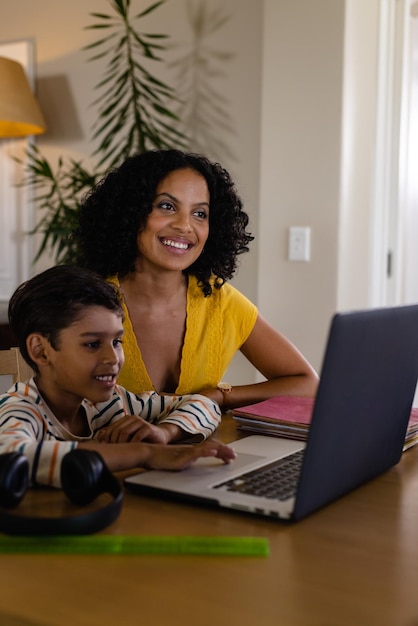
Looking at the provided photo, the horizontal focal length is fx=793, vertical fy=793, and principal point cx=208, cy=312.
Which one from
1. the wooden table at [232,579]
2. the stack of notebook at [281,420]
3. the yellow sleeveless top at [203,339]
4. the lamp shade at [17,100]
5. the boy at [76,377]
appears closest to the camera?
the wooden table at [232,579]

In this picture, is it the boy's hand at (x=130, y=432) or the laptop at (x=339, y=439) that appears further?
the boy's hand at (x=130, y=432)

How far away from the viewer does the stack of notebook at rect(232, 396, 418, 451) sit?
128 centimetres

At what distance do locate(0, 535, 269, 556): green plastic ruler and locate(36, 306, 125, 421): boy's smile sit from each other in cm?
39

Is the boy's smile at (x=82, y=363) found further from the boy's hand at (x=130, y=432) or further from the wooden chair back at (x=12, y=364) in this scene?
the wooden chair back at (x=12, y=364)

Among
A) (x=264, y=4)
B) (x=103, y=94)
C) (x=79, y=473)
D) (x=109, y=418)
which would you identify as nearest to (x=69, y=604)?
(x=79, y=473)

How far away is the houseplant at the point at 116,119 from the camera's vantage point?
304cm

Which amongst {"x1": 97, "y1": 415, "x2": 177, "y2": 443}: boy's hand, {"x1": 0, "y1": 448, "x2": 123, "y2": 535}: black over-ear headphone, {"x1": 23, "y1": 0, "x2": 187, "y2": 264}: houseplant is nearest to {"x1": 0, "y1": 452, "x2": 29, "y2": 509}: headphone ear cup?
{"x1": 0, "y1": 448, "x2": 123, "y2": 535}: black over-ear headphone

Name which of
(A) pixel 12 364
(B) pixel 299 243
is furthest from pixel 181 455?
(B) pixel 299 243

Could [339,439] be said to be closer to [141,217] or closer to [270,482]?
[270,482]

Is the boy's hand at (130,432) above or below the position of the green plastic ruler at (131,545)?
above

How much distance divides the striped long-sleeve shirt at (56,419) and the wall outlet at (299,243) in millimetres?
1342

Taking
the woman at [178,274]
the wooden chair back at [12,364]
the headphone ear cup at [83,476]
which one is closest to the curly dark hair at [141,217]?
the woman at [178,274]

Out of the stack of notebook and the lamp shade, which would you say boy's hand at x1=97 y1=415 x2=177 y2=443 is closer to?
the stack of notebook

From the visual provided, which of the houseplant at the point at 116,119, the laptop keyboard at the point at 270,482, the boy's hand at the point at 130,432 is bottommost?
the laptop keyboard at the point at 270,482
